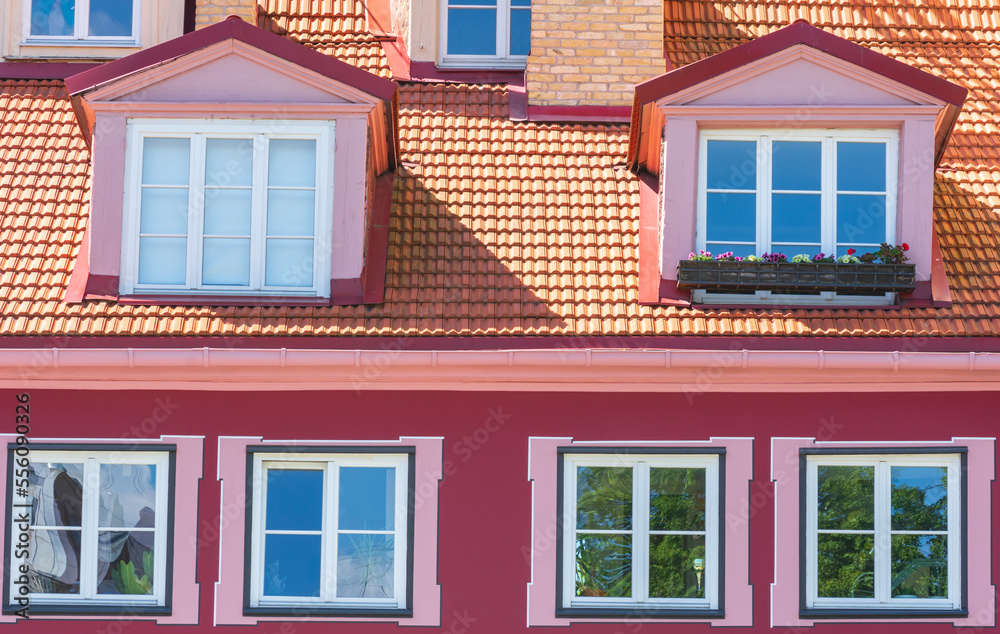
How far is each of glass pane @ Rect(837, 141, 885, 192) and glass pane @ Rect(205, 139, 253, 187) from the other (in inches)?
187

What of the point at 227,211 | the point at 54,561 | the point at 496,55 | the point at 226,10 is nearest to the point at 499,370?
the point at 227,211

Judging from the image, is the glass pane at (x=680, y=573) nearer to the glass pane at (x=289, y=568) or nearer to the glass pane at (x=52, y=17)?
the glass pane at (x=289, y=568)

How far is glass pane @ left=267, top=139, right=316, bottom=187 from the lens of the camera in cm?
894

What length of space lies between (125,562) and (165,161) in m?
3.15

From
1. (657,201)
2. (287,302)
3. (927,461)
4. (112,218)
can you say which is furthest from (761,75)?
(112,218)

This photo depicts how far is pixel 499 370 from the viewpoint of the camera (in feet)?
27.1

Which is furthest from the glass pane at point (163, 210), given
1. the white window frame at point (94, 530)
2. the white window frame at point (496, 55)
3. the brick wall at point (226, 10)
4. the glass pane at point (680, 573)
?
the glass pane at point (680, 573)

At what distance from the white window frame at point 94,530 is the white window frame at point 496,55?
4.96 m

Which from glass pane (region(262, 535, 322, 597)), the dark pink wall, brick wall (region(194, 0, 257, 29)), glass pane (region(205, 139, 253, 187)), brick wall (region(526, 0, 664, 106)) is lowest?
glass pane (region(262, 535, 322, 597))

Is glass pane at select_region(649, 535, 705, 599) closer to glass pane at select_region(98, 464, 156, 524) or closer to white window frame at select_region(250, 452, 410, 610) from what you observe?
white window frame at select_region(250, 452, 410, 610)

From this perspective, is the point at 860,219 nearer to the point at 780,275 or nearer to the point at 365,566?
the point at 780,275

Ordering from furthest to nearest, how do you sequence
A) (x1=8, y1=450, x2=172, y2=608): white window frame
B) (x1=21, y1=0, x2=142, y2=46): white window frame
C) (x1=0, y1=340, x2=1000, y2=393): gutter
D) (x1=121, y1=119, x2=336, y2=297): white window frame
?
(x1=21, y1=0, x2=142, y2=46): white window frame < (x1=121, y1=119, x2=336, y2=297): white window frame < (x1=8, y1=450, x2=172, y2=608): white window frame < (x1=0, y1=340, x2=1000, y2=393): gutter

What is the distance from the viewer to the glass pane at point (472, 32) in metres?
11.3

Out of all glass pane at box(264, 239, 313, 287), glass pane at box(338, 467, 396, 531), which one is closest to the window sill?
glass pane at box(338, 467, 396, 531)
